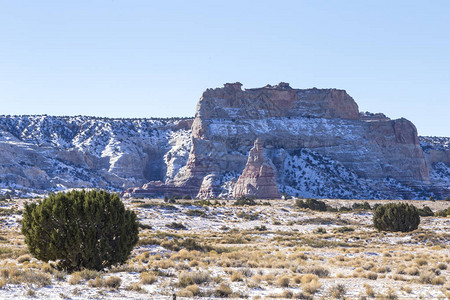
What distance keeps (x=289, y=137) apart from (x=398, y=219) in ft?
317

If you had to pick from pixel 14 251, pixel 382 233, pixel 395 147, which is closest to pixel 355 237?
pixel 382 233

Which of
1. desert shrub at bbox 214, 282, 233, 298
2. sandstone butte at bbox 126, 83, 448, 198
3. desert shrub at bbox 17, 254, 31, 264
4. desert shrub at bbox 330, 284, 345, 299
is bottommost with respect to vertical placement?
desert shrub at bbox 17, 254, 31, 264

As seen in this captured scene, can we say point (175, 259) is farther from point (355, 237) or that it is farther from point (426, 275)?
point (355, 237)

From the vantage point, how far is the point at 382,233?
1812 inches

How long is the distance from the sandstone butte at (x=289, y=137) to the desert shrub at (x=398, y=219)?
75.5 metres

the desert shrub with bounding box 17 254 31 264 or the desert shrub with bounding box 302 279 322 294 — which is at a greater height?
the desert shrub with bounding box 302 279 322 294

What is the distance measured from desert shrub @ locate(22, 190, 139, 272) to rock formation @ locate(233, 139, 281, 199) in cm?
8792

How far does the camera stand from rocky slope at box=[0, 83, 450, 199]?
12625 centimetres

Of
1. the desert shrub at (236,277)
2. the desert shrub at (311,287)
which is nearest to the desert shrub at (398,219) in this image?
the desert shrub at (236,277)

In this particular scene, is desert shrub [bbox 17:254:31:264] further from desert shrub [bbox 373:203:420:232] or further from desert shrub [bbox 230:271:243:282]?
desert shrub [bbox 373:203:420:232]

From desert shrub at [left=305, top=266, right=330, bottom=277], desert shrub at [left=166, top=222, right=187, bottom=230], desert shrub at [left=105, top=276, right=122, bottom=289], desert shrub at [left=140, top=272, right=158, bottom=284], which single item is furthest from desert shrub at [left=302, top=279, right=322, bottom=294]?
desert shrub at [left=166, top=222, right=187, bottom=230]

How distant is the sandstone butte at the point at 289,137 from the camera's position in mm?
132875

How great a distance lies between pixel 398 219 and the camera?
47.4m

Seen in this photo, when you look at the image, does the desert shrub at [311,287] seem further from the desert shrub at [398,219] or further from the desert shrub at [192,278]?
the desert shrub at [398,219]
